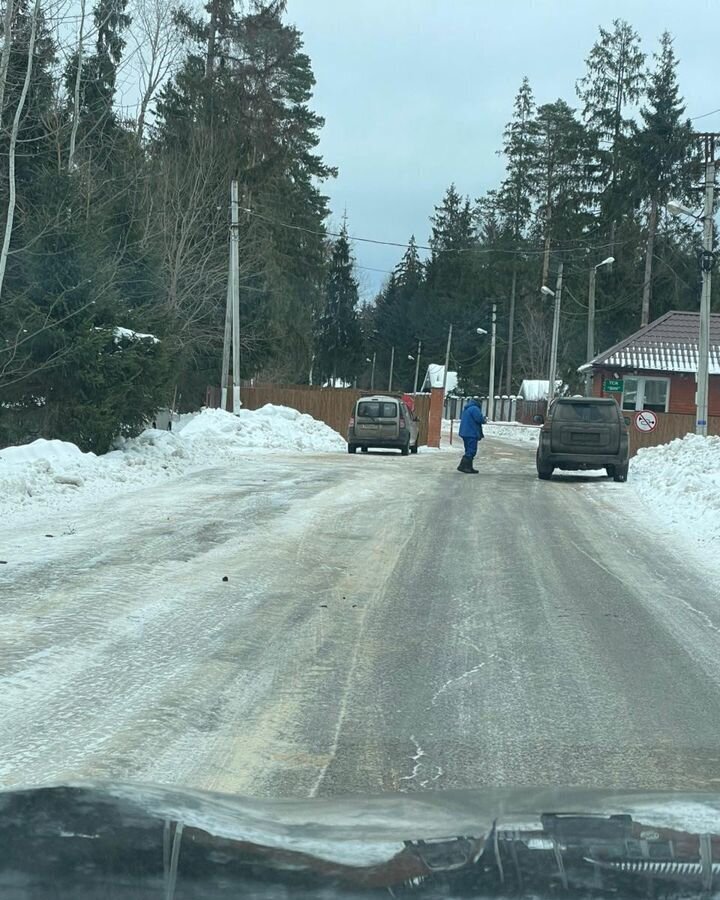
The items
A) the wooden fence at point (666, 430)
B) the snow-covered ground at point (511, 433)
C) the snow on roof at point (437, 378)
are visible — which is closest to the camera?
the wooden fence at point (666, 430)

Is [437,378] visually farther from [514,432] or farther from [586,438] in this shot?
[586,438]

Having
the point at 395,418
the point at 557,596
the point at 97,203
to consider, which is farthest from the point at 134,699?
the point at 97,203

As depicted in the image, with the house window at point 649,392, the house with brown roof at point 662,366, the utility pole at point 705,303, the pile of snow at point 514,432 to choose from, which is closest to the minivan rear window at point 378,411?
the utility pole at point 705,303

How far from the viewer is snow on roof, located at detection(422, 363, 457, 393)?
339 ft

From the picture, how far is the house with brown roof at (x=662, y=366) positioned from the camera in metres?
46.6

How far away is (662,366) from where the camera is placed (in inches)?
1828

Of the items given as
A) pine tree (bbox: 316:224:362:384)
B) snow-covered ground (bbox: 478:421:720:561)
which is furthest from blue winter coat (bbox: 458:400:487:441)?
pine tree (bbox: 316:224:362:384)

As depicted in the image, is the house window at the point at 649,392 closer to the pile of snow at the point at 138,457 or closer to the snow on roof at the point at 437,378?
the pile of snow at the point at 138,457

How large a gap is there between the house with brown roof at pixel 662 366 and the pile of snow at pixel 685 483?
18.8 m

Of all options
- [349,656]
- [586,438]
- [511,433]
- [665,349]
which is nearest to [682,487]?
[586,438]

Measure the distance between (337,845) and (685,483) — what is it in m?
17.2

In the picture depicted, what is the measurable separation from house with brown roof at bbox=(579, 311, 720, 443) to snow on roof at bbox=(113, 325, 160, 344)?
27.4 m

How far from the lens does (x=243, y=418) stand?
34812mm

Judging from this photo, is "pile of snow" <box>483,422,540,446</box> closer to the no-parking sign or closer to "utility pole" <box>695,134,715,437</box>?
the no-parking sign
